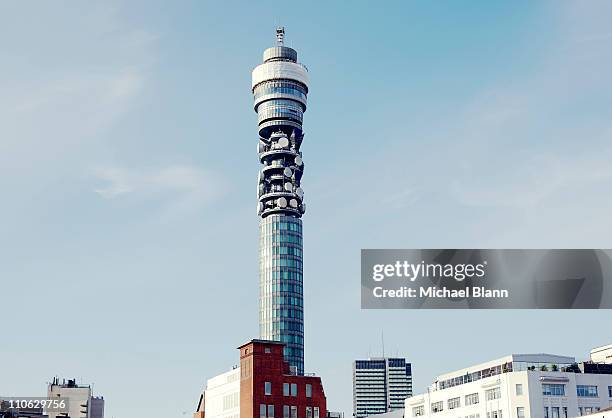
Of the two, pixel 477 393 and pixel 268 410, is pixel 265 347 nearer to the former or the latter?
pixel 268 410

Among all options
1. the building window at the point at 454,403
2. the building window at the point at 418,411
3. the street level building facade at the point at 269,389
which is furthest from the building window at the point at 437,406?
the street level building facade at the point at 269,389

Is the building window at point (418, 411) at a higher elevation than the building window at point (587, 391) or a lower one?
lower

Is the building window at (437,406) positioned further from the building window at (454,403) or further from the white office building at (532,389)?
the white office building at (532,389)

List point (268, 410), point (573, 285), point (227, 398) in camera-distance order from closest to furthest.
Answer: point (573, 285) → point (268, 410) → point (227, 398)

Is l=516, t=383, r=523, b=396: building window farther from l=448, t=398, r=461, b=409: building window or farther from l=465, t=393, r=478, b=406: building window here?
l=448, t=398, r=461, b=409: building window

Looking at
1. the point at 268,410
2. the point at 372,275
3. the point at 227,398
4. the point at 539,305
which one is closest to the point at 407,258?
the point at 372,275

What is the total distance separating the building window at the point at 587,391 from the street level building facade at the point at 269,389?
48.1 metres

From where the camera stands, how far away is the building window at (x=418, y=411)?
193m

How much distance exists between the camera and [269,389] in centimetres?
15738

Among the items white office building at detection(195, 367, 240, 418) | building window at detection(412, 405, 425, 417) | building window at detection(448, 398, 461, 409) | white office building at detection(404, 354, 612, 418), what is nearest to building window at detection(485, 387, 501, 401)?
white office building at detection(404, 354, 612, 418)

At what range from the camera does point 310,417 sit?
15975 centimetres

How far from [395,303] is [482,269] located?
Answer: 5.58m

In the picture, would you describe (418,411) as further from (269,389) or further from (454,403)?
(269,389)

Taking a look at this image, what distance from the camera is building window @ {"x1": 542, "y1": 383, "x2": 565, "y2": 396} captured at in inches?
6280
